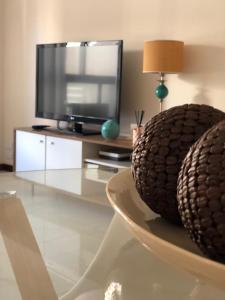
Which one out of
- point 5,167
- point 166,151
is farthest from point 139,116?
point 166,151

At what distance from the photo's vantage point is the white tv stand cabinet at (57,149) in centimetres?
392

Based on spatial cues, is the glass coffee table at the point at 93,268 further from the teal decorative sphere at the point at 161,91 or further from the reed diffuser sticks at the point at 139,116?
the reed diffuser sticks at the point at 139,116

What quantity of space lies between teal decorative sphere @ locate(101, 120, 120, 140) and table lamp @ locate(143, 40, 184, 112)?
596 millimetres

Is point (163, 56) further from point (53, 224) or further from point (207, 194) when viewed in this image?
point (207, 194)

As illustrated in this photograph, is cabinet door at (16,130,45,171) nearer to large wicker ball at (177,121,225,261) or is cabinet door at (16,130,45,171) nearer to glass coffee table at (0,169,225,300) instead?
glass coffee table at (0,169,225,300)

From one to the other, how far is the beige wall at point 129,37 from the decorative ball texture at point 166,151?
124 inches

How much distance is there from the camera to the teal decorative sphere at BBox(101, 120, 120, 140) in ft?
12.7

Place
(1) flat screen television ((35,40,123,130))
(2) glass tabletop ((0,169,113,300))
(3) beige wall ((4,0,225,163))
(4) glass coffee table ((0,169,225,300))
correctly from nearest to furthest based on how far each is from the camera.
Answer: (4) glass coffee table ((0,169,225,300))
(2) glass tabletop ((0,169,113,300))
(3) beige wall ((4,0,225,163))
(1) flat screen television ((35,40,123,130))

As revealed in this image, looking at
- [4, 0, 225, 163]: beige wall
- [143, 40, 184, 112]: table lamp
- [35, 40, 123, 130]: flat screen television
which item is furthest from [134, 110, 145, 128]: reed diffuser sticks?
[143, 40, 184, 112]: table lamp

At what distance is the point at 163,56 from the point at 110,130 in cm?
81

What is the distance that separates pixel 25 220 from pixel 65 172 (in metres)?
0.89

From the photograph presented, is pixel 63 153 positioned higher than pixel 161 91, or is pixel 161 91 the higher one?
pixel 161 91

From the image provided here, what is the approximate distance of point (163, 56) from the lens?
11.3ft

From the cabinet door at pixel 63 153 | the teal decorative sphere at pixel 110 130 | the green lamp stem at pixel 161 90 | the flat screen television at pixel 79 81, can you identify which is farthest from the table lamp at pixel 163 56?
the cabinet door at pixel 63 153
